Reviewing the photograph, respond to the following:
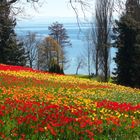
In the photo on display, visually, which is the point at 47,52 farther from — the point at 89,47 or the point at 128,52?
the point at 128,52

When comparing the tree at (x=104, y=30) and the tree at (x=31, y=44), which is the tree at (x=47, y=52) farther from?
the tree at (x=104, y=30)

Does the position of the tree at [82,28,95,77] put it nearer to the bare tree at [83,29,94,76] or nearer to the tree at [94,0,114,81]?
the bare tree at [83,29,94,76]

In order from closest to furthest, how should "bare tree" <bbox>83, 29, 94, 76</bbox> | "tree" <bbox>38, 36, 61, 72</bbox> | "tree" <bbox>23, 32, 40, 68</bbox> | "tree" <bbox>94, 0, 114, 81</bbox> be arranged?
"tree" <bbox>94, 0, 114, 81</bbox>, "bare tree" <bbox>83, 29, 94, 76</bbox>, "tree" <bbox>38, 36, 61, 72</bbox>, "tree" <bbox>23, 32, 40, 68</bbox>

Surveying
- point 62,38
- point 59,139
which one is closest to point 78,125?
point 59,139

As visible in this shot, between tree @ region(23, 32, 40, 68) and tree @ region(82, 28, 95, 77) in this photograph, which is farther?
tree @ region(23, 32, 40, 68)

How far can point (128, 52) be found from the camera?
139 feet

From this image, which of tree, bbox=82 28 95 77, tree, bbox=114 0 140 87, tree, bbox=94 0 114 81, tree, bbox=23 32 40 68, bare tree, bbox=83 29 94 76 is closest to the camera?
tree, bbox=114 0 140 87

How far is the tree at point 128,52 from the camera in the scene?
4178cm

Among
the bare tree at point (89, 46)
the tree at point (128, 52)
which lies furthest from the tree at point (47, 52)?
the tree at point (128, 52)

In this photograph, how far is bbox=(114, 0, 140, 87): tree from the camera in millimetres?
41781

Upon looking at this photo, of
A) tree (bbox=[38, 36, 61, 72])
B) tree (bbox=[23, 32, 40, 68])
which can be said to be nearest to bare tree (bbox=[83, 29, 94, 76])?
tree (bbox=[38, 36, 61, 72])

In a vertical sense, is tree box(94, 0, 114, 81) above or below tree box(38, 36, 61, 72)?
above

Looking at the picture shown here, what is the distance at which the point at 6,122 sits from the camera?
27.2ft

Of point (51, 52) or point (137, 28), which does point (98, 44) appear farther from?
point (51, 52)
